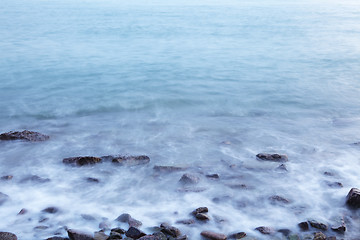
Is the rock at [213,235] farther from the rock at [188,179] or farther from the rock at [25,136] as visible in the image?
the rock at [25,136]

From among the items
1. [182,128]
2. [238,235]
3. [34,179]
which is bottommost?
[182,128]

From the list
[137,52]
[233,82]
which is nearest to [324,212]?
[233,82]

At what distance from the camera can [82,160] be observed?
525cm

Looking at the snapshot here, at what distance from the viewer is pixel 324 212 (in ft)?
13.4

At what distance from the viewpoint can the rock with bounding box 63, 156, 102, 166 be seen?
17.2ft

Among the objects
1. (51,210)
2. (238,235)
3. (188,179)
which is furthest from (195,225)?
(51,210)

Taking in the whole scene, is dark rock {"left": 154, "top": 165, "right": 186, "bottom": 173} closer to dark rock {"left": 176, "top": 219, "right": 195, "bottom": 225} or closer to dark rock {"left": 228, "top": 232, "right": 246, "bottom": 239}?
dark rock {"left": 176, "top": 219, "right": 195, "bottom": 225}

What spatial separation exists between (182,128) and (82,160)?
2.28 metres

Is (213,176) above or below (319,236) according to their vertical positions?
below

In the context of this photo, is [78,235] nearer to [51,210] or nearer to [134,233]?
[134,233]

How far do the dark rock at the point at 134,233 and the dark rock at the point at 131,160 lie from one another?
5.95 ft

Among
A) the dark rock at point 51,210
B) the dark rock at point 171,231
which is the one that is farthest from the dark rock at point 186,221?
the dark rock at point 51,210

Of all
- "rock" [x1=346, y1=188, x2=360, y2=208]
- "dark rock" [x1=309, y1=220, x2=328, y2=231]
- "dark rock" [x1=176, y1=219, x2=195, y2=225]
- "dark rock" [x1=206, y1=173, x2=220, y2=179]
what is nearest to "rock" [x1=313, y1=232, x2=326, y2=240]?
"dark rock" [x1=309, y1=220, x2=328, y2=231]

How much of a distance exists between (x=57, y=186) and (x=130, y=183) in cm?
90
